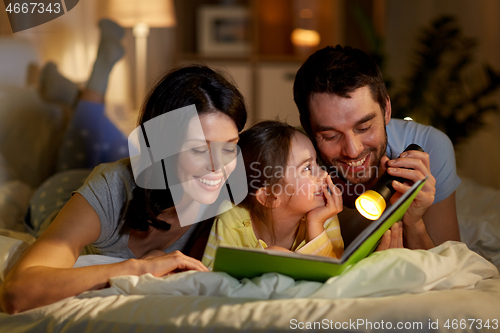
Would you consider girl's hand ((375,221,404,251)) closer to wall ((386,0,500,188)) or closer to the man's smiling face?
the man's smiling face

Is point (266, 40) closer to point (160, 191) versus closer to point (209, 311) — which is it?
point (160, 191)

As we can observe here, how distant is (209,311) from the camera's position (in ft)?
2.54

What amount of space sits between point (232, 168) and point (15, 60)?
1.56 m

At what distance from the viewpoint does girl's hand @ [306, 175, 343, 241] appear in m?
1.17

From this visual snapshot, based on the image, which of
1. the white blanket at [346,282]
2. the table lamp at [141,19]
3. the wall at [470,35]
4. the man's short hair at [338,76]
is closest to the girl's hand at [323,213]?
the man's short hair at [338,76]

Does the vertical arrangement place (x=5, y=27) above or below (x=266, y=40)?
above

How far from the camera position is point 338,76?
1.18m

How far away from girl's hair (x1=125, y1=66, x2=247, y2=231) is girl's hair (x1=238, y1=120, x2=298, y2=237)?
0.10m

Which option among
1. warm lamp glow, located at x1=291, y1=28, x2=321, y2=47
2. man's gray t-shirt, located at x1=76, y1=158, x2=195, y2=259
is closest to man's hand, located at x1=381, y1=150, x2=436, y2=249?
man's gray t-shirt, located at x1=76, y1=158, x2=195, y2=259

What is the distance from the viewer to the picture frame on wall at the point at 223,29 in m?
3.50

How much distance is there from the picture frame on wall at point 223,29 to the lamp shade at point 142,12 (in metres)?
0.30

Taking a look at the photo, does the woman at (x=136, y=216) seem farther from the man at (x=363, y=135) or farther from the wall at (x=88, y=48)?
the wall at (x=88, y=48)

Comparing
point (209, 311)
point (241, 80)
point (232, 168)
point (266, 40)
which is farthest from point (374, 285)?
point (266, 40)

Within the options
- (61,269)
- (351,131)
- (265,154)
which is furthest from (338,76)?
(61,269)
